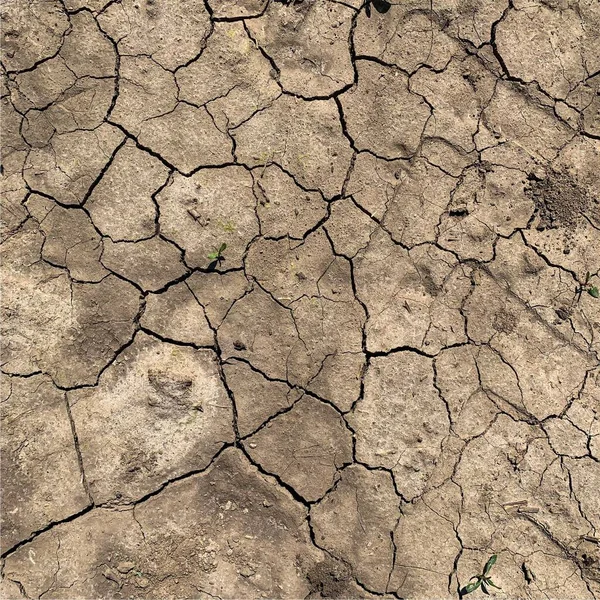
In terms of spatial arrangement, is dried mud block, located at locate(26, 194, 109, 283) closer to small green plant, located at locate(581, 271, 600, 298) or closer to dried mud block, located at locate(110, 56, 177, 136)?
dried mud block, located at locate(110, 56, 177, 136)

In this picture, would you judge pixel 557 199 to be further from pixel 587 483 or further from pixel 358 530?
pixel 358 530

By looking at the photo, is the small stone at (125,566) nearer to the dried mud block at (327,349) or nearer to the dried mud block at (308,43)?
the dried mud block at (327,349)

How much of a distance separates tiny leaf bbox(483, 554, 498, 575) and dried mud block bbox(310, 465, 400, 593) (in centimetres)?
50

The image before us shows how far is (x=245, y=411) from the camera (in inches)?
121

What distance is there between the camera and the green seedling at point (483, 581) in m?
3.08

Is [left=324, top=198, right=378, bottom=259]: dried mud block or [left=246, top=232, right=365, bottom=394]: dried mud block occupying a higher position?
[left=324, top=198, right=378, bottom=259]: dried mud block

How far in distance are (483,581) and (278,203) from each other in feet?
7.38

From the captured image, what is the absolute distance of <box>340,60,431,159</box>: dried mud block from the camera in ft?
10.3

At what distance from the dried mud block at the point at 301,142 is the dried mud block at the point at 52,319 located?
3.45ft

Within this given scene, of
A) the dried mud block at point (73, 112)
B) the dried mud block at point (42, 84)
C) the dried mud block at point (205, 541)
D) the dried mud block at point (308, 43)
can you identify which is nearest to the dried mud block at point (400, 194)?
the dried mud block at point (308, 43)

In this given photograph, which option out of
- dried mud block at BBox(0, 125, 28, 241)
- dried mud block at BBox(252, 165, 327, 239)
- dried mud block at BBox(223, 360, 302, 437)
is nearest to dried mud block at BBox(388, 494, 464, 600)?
dried mud block at BBox(223, 360, 302, 437)

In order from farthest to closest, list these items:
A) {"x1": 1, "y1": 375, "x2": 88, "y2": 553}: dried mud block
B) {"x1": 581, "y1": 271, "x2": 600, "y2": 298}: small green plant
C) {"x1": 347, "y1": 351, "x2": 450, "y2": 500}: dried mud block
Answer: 1. {"x1": 581, "y1": 271, "x2": 600, "y2": 298}: small green plant
2. {"x1": 347, "y1": 351, "x2": 450, "y2": 500}: dried mud block
3. {"x1": 1, "y1": 375, "x2": 88, "y2": 553}: dried mud block

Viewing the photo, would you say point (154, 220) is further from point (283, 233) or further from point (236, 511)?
point (236, 511)

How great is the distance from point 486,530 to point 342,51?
2635 mm
